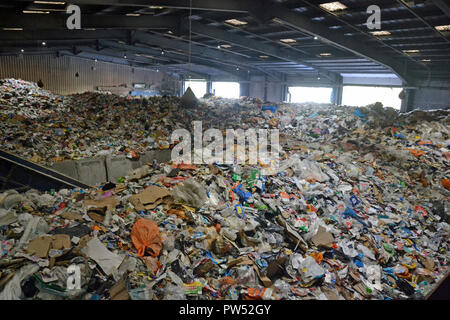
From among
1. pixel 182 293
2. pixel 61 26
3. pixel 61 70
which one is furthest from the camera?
pixel 61 70

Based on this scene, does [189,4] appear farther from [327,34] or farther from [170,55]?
[170,55]

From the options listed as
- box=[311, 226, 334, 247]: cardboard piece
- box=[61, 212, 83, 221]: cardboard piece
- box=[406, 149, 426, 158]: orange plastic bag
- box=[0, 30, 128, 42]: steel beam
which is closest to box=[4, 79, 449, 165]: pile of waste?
box=[406, 149, 426, 158]: orange plastic bag

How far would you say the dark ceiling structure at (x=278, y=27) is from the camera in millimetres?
6595

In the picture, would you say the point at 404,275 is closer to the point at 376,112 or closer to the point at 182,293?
the point at 182,293

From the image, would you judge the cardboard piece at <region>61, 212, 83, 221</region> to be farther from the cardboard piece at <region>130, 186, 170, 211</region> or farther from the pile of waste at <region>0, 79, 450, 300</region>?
the cardboard piece at <region>130, 186, 170, 211</region>

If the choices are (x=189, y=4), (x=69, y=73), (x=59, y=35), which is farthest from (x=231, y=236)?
(x=69, y=73)

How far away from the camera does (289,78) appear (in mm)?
19219

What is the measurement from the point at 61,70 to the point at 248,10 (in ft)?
54.7

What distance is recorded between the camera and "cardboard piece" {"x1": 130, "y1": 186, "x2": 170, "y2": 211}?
393cm

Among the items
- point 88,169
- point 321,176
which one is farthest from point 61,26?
point 321,176

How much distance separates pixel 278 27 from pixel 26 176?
808 cm

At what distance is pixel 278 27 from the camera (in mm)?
9172

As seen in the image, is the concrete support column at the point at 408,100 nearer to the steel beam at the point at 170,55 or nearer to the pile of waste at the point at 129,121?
the pile of waste at the point at 129,121

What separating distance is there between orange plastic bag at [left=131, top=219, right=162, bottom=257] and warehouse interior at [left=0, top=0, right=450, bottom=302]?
1cm
